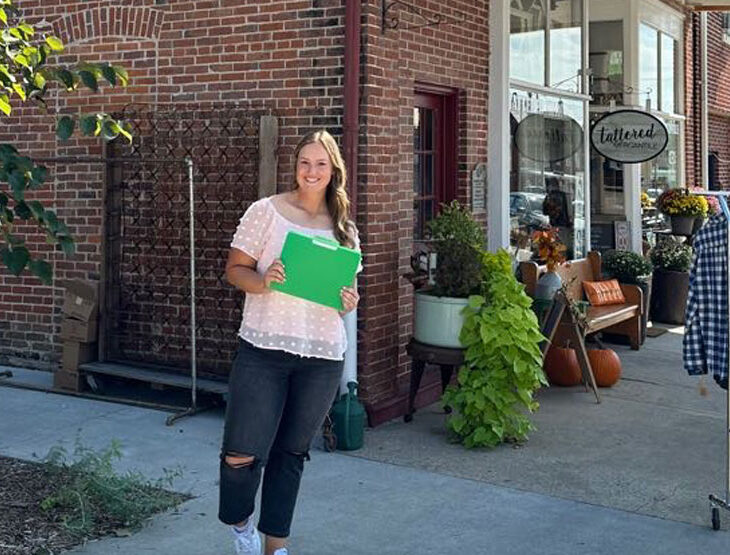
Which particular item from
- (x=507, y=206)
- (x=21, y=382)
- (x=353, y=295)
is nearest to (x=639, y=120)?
(x=507, y=206)

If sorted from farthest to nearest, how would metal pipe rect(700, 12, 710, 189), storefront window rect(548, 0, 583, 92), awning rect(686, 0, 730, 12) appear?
1. metal pipe rect(700, 12, 710, 189)
2. awning rect(686, 0, 730, 12)
3. storefront window rect(548, 0, 583, 92)

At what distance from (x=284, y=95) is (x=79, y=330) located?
2.49 m

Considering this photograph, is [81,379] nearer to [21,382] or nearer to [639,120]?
[21,382]

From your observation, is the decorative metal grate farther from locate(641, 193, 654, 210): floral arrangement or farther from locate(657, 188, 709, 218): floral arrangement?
locate(657, 188, 709, 218): floral arrangement

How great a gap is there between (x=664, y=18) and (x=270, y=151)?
311 inches

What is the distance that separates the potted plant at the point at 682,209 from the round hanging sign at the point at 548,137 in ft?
9.03

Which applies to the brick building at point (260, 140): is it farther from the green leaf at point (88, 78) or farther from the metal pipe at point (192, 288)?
the green leaf at point (88, 78)

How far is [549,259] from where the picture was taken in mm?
8930

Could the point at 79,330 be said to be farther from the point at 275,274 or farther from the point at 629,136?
the point at 629,136

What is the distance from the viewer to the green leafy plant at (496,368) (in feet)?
22.2

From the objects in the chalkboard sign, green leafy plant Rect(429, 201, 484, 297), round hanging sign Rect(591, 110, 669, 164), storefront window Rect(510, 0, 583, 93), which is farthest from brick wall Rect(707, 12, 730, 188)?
green leafy plant Rect(429, 201, 484, 297)

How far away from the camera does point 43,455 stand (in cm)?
651

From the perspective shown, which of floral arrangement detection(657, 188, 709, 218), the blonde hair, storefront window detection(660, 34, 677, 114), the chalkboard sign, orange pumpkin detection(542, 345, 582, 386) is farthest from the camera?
storefront window detection(660, 34, 677, 114)

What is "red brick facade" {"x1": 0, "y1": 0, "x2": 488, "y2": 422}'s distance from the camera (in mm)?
7309
